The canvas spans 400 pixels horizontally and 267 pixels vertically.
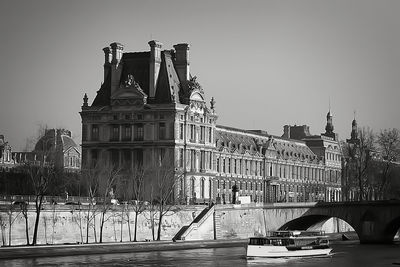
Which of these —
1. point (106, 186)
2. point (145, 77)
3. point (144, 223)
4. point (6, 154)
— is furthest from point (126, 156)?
point (6, 154)

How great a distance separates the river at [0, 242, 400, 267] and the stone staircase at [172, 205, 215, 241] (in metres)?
6.57

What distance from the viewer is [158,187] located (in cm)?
11988

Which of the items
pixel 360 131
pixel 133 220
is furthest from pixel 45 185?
pixel 360 131

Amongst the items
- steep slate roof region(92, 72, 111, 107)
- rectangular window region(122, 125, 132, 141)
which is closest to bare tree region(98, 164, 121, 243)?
rectangular window region(122, 125, 132, 141)

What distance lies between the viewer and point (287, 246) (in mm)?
101438

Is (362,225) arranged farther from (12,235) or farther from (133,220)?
(12,235)

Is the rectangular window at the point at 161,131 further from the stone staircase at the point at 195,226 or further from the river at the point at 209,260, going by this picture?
the river at the point at 209,260

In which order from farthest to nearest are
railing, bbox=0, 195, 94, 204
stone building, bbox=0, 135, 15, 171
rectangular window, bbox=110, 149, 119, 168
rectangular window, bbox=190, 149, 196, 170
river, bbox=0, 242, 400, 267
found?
stone building, bbox=0, 135, 15, 171 < rectangular window, bbox=190, 149, 196, 170 < rectangular window, bbox=110, 149, 119, 168 < railing, bbox=0, 195, 94, 204 < river, bbox=0, 242, 400, 267

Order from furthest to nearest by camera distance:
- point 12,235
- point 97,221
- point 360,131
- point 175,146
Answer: point 360,131 → point 175,146 → point 97,221 → point 12,235

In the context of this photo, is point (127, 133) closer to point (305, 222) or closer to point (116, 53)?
point (116, 53)

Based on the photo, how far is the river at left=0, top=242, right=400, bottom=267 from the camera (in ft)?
287

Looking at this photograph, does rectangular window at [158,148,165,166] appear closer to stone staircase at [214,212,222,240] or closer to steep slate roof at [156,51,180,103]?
steep slate roof at [156,51,180,103]

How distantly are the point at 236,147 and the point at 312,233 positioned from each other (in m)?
49.3

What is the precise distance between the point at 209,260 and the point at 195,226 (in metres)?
22.9
